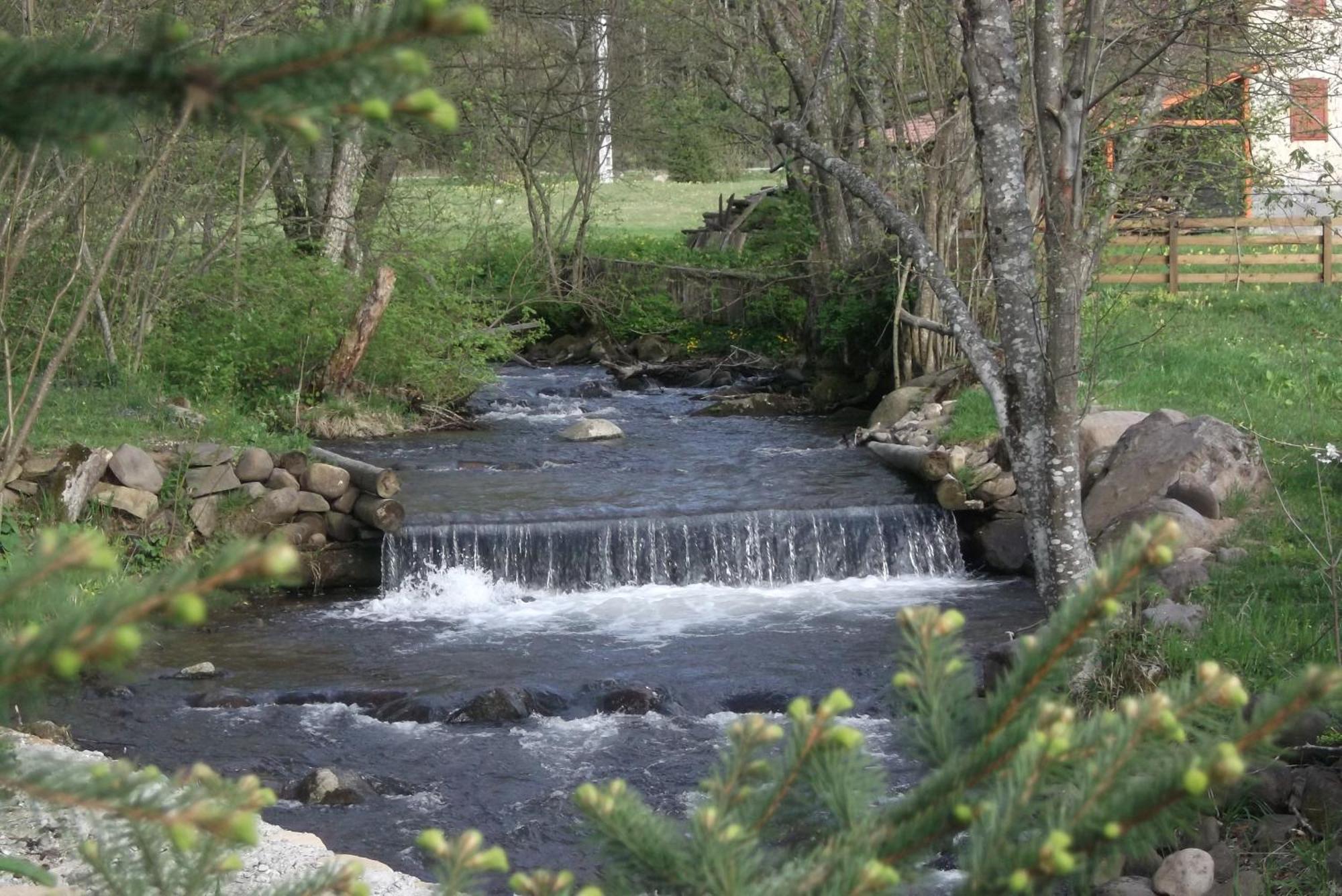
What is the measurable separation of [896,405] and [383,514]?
21.1 feet

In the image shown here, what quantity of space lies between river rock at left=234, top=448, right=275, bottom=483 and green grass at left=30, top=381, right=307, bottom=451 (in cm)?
47

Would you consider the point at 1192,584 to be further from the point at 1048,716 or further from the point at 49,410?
the point at 49,410

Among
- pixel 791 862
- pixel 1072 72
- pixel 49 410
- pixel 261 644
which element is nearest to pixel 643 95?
pixel 49 410

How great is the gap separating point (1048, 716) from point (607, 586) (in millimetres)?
10380

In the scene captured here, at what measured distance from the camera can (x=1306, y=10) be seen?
9.56m

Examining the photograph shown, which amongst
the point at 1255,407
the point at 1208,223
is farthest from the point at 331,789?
the point at 1208,223

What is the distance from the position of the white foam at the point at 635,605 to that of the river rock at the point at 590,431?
4.52m

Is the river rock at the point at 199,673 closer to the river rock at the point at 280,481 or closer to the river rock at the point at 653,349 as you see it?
the river rock at the point at 280,481

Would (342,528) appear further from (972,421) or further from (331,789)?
(972,421)

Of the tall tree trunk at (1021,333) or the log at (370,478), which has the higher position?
the tall tree trunk at (1021,333)

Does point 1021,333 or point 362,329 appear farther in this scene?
point 362,329

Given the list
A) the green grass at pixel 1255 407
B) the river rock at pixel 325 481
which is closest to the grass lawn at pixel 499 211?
the river rock at pixel 325 481

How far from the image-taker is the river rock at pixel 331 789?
24.0 feet

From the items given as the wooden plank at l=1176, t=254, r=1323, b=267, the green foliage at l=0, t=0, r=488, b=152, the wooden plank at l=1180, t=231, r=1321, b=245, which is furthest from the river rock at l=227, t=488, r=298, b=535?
the wooden plank at l=1176, t=254, r=1323, b=267
